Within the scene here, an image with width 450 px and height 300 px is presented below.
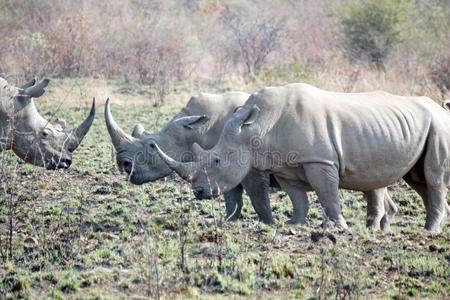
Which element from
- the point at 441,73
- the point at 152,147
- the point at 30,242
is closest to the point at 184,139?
the point at 152,147

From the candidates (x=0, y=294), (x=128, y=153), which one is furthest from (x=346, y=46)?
→ (x=0, y=294)

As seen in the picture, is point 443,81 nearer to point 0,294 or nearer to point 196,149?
point 196,149

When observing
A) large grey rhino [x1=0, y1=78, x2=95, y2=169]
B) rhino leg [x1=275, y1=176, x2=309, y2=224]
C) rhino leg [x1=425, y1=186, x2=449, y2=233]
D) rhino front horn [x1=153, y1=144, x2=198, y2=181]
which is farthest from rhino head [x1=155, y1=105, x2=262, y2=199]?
large grey rhino [x1=0, y1=78, x2=95, y2=169]

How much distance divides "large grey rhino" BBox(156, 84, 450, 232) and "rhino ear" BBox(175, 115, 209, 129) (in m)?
0.73

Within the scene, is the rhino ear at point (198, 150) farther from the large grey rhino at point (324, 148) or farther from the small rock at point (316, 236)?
the small rock at point (316, 236)

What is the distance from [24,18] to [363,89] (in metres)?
15.6

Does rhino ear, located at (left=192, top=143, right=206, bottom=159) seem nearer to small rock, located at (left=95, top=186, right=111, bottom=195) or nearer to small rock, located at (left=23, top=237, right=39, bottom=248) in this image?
small rock, located at (left=23, top=237, right=39, bottom=248)

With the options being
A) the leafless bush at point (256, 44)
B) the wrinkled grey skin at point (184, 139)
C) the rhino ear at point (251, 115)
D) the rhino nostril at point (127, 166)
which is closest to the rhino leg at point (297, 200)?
the wrinkled grey skin at point (184, 139)

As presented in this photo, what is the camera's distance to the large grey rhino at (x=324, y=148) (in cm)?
993

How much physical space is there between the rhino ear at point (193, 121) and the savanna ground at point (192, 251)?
0.90m

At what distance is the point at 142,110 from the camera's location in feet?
68.1

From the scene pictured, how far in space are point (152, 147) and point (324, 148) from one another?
2217 millimetres

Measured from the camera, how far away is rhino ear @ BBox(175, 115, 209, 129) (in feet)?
35.6

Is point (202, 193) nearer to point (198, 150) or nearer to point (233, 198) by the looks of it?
point (198, 150)
